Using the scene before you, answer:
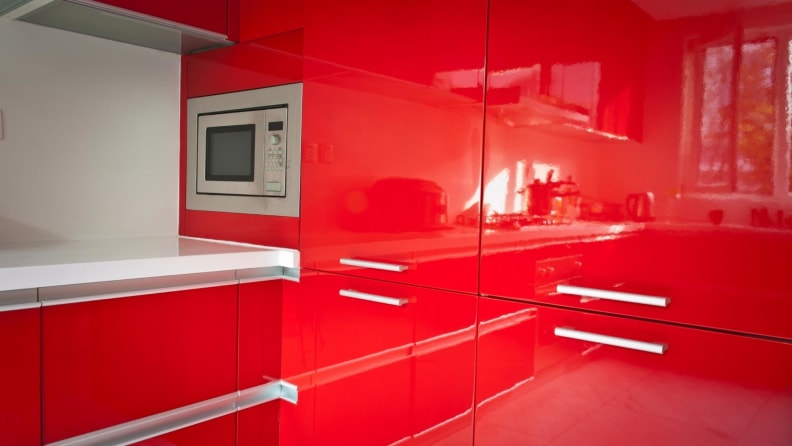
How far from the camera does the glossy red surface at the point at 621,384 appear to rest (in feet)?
3.67

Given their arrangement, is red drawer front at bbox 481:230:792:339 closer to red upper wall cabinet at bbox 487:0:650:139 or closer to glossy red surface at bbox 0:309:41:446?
red upper wall cabinet at bbox 487:0:650:139

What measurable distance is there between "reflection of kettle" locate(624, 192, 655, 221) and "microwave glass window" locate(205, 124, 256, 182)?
138cm

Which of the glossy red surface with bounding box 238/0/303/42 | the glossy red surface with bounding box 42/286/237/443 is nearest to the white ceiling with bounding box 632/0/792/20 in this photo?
the glossy red surface with bounding box 238/0/303/42

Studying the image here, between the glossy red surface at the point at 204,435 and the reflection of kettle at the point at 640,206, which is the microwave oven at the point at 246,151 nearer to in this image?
the glossy red surface at the point at 204,435

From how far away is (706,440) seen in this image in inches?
46.4

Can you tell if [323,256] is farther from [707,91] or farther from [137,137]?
[707,91]

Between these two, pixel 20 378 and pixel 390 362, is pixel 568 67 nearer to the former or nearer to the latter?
pixel 390 362

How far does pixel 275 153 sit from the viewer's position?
2100 mm

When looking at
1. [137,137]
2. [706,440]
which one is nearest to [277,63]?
[137,137]

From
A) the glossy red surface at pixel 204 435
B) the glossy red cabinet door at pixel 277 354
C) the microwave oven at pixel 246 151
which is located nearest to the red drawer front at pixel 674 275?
the glossy red cabinet door at pixel 277 354

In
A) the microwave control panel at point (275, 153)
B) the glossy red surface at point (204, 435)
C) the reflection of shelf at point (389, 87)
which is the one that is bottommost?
the glossy red surface at point (204, 435)

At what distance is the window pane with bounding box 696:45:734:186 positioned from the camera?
1142 mm

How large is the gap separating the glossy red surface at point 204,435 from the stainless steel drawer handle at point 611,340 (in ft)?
3.65

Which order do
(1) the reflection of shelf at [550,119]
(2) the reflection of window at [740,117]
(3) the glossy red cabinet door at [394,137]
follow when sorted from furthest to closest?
(3) the glossy red cabinet door at [394,137], (1) the reflection of shelf at [550,119], (2) the reflection of window at [740,117]
